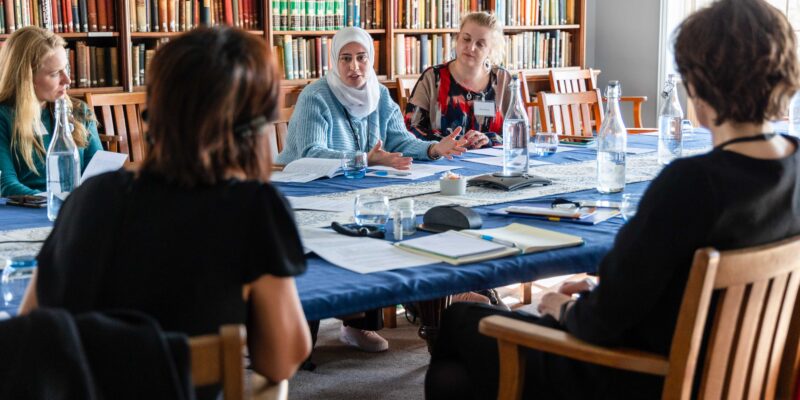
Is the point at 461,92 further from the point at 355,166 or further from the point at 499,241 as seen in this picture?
the point at 499,241

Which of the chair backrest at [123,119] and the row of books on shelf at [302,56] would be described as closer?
the chair backrest at [123,119]

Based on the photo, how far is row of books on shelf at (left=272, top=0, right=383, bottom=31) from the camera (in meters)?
5.12

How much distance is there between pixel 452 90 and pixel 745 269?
277 centimetres

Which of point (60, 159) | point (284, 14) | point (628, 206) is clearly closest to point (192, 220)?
point (60, 159)

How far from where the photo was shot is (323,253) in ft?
6.05

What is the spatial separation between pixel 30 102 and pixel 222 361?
220cm

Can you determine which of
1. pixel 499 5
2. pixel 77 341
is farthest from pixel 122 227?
pixel 499 5

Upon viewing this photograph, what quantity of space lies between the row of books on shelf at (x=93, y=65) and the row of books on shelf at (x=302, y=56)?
2.91ft

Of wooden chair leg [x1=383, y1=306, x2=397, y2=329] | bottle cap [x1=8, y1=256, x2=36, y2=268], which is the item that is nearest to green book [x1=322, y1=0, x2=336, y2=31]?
wooden chair leg [x1=383, y1=306, x2=397, y2=329]

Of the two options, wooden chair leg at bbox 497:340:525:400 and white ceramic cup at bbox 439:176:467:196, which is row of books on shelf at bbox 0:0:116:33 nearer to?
white ceramic cup at bbox 439:176:467:196

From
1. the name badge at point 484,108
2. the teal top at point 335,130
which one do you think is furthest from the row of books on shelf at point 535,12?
the teal top at point 335,130

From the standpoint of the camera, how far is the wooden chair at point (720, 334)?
53.3 inches

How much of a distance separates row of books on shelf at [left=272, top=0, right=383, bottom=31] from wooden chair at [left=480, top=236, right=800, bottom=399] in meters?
3.85

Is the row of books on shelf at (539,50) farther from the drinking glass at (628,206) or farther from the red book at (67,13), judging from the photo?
the drinking glass at (628,206)
